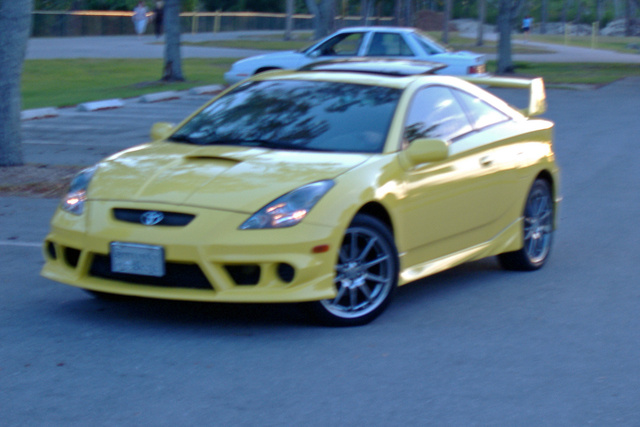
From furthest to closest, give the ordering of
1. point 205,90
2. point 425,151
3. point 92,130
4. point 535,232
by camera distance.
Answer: point 205,90, point 92,130, point 535,232, point 425,151

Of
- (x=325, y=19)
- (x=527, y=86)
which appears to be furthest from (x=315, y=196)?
(x=325, y=19)

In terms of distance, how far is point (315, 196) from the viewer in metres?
A: 5.41

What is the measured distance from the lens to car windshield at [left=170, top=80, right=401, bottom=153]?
243 inches

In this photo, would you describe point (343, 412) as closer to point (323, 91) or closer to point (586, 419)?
point (586, 419)

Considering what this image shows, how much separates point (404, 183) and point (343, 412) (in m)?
2.03

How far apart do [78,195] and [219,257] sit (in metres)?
1.13

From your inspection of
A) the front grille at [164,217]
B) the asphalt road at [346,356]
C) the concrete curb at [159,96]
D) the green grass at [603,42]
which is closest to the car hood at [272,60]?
the concrete curb at [159,96]

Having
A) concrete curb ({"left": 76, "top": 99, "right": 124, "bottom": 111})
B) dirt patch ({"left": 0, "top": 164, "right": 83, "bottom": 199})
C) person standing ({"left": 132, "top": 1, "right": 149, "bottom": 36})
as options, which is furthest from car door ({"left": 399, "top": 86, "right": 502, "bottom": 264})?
person standing ({"left": 132, "top": 1, "right": 149, "bottom": 36})

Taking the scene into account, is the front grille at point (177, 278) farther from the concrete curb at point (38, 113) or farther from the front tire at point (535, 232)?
the concrete curb at point (38, 113)

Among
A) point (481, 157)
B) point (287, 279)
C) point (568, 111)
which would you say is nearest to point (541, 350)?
point (287, 279)

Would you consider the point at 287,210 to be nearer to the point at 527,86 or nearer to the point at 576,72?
A: the point at 527,86

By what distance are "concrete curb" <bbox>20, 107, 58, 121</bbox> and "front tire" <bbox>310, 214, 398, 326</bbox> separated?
13.3m

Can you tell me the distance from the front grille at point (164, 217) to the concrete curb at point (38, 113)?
13031 millimetres

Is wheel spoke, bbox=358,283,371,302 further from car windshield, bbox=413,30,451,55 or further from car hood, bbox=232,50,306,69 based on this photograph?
car windshield, bbox=413,30,451,55
